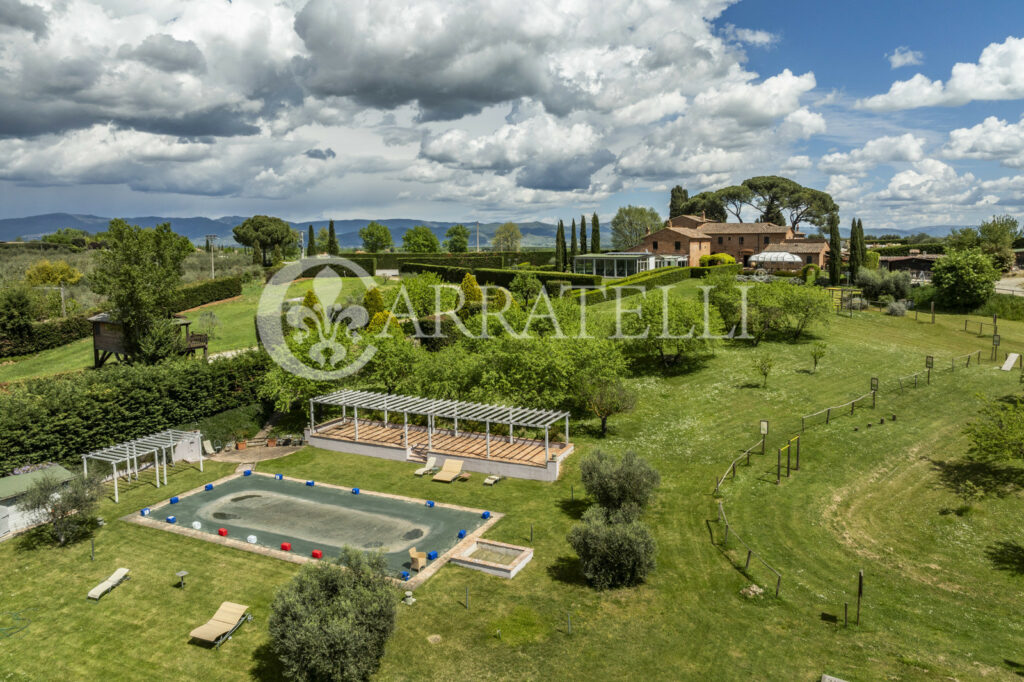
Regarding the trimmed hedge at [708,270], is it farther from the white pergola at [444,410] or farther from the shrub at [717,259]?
the white pergola at [444,410]

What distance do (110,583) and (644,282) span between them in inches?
2011

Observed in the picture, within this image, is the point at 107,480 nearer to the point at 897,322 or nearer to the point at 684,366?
the point at 684,366

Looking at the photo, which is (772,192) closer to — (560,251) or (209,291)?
(560,251)

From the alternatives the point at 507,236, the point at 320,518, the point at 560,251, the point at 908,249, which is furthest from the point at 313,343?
the point at 507,236

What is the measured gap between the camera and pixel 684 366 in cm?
4066

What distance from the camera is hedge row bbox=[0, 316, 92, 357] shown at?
44688 millimetres

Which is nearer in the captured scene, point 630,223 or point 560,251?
point 560,251

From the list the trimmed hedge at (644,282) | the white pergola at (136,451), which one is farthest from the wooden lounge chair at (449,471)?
the trimmed hedge at (644,282)

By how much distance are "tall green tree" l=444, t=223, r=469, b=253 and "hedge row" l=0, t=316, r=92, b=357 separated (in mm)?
91837

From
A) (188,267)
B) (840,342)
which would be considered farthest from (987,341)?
(188,267)

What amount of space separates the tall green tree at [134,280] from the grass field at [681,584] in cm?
1363

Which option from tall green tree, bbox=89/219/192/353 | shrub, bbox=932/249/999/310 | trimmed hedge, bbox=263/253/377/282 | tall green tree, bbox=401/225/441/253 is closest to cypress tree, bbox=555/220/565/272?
trimmed hedge, bbox=263/253/377/282

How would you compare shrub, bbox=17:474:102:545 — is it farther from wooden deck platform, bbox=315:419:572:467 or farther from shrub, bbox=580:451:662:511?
shrub, bbox=580:451:662:511

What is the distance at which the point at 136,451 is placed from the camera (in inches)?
1015
